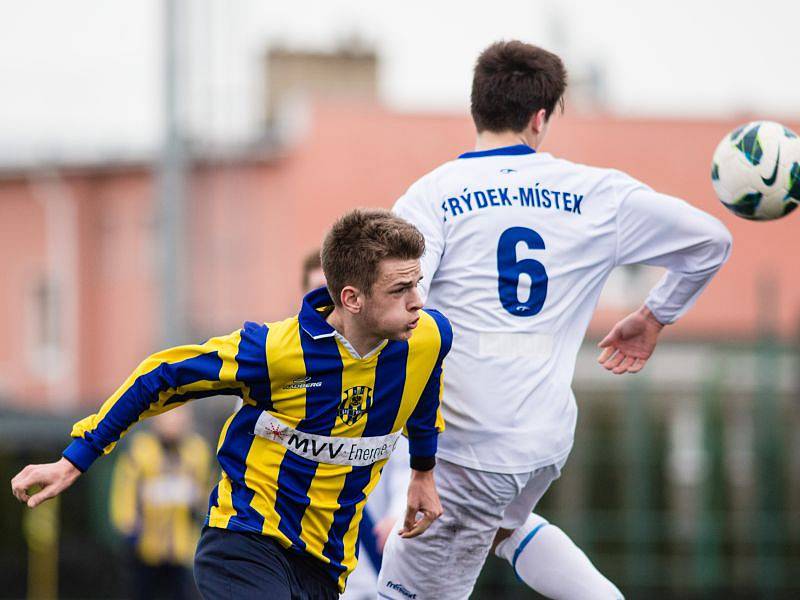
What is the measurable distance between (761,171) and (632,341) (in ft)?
2.56

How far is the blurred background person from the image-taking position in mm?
11625

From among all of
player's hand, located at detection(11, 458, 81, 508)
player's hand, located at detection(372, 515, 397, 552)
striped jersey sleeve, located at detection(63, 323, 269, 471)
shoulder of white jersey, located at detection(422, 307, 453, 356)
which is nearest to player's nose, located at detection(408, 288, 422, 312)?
shoulder of white jersey, located at detection(422, 307, 453, 356)

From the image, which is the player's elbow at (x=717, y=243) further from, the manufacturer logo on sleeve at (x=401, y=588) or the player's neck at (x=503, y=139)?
the manufacturer logo on sleeve at (x=401, y=588)

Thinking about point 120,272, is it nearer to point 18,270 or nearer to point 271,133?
point 18,270

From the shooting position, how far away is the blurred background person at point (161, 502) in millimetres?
11625

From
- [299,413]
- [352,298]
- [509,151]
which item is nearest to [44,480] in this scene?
[299,413]

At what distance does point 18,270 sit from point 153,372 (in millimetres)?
24555

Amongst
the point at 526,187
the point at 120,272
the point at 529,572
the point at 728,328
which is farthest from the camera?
the point at 120,272

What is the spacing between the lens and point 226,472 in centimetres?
413

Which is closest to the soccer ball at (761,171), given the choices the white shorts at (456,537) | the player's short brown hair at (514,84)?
the player's short brown hair at (514,84)

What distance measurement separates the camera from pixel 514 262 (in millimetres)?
4305

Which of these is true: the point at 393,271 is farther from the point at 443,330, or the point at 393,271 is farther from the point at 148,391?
the point at 148,391

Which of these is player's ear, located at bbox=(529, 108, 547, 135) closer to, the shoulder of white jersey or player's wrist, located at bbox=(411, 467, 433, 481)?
the shoulder of white jersey

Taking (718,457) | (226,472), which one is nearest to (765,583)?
(718,457)
